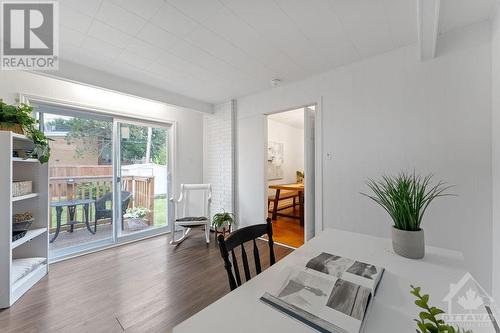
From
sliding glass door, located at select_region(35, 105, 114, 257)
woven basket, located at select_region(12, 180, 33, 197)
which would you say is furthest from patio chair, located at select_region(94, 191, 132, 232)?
woven basket, located at select_region(12, 180, 33, 197)

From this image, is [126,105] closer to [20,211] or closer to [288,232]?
[20,211]

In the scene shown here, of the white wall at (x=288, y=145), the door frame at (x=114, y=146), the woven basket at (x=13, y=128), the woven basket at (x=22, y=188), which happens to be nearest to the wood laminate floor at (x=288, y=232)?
the white wall at (x=288, y=145)

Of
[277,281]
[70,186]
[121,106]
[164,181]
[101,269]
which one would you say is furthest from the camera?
[164,181]

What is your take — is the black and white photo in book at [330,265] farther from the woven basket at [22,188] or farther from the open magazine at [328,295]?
the woven basket at [22,188]

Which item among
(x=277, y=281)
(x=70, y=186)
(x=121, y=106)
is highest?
→ (x=121, y=106)

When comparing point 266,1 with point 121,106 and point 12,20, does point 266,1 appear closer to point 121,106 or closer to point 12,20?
point 12,20

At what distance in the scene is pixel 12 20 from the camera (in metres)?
1.71

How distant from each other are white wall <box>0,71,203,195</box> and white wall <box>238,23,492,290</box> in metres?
2.31

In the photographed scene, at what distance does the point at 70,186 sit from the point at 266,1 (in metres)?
3.39

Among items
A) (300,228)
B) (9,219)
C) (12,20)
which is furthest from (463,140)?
(9,219)

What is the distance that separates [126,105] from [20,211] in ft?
6.19

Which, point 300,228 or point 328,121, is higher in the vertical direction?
point 328,121

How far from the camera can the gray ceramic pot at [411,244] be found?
3.66ft

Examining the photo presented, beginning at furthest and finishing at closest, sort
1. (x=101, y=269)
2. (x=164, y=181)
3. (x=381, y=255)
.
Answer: (x=164, y=181)
(x=101, y=269)
(x=381, y=255)
